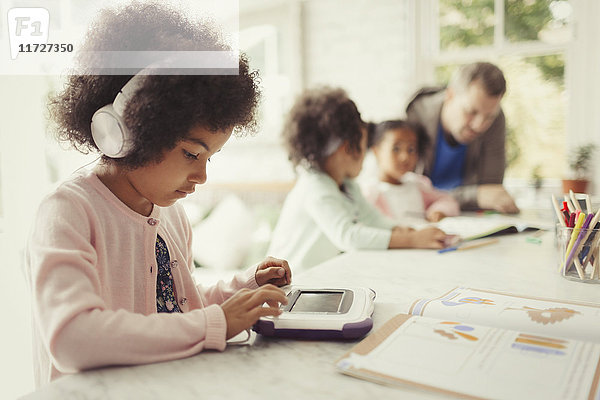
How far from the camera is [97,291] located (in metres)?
0.67

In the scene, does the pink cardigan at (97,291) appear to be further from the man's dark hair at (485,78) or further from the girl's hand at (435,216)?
the man's dark hair at (485,78)

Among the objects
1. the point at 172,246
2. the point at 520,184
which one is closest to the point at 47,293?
the point at 172,246

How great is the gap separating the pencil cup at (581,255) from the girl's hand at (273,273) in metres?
0.64

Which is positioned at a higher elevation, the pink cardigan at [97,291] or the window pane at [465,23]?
the window pane at [465,23]

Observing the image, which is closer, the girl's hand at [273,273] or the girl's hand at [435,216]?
the girl's hand at [273,273]

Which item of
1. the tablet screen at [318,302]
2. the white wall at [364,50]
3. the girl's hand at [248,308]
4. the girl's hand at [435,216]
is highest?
the white wall at [364,50]

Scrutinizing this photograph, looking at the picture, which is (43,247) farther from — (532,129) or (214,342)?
(532,129)

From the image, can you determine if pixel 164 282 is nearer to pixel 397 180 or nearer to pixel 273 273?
pixel 273 273

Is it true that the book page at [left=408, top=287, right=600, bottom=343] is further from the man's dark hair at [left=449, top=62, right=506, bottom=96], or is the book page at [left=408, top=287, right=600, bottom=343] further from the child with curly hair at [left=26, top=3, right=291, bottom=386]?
the man's dark hair at [left=449, top=62, right=506, bottom=96]

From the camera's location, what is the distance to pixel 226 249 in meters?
2.94

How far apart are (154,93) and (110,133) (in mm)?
102

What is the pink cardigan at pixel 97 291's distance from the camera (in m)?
0.61

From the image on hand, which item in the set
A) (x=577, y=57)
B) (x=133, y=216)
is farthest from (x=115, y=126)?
(x=577, y=57)

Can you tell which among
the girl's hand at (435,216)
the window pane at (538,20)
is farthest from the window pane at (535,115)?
the girl's hand at (435,216)
